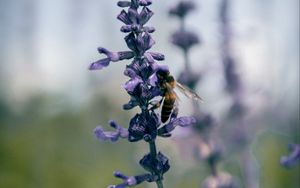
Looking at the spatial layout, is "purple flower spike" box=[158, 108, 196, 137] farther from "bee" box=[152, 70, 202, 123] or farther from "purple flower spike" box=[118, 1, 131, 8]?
"purple flower spike" box=[118, 1, 131, 8]

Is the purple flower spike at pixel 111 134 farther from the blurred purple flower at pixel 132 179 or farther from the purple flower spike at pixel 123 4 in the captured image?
the purple flower spike at pixel 123 4

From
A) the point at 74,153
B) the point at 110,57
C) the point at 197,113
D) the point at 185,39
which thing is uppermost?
the point at 110,57

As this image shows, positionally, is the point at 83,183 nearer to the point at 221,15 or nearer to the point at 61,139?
the point at 61,139

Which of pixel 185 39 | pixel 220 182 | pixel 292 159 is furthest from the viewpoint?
pixel 185 39

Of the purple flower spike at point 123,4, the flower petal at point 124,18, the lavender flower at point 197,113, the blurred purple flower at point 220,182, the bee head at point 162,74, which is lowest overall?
the blurred purple flower at point 220,182

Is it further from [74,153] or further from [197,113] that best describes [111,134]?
[74,153]

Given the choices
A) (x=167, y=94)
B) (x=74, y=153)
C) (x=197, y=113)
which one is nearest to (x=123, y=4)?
(x=167, y=94)

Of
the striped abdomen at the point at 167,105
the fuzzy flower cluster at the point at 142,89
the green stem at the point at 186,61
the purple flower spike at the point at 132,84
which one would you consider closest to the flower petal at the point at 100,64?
the fuzzy flower cluster at the point at 142,89

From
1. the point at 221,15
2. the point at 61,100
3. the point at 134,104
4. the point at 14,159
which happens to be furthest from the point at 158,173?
the point at 61,100
